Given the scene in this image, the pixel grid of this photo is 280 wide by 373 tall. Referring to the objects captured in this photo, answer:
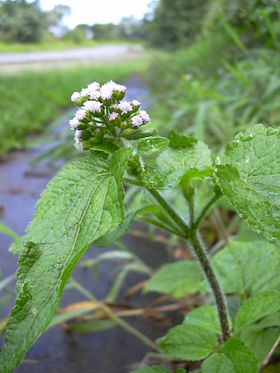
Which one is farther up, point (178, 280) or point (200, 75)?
point (200, 75)

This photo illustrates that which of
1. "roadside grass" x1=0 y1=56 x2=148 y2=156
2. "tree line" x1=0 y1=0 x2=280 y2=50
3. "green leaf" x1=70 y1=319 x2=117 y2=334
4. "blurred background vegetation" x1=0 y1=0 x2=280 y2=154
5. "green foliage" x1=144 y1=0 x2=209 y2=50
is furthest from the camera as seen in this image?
"green foliage" x1=144 y1=0 x2=209 y2=50

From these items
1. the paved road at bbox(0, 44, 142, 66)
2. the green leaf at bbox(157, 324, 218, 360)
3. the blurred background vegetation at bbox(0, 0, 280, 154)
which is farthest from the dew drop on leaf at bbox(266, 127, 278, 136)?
the paved road at bbox(0, 44, 142, 66)

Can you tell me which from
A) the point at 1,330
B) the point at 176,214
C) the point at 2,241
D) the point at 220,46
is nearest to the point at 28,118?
the point at 220,46

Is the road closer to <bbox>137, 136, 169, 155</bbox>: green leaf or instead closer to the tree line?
the tree line

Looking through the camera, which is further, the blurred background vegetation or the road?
the road

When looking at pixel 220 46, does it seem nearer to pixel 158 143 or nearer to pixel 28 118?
pixel 28 118

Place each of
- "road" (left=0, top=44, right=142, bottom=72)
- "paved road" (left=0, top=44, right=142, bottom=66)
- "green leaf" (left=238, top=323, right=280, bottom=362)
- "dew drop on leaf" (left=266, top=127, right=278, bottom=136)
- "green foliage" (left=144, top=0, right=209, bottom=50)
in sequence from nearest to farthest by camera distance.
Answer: "dew drop on leaf" (left=266, top=127, right=278, bottom=136) → "green leaf" (left=238, top=323, right=280, bottom=362) → "green foliage" (left=144, top=0, right=209, bottom=50) → "road" (left=0, top=44, right=142, bottom=72) → "paved road" (left=0, top=44, right=142, bottom=66)

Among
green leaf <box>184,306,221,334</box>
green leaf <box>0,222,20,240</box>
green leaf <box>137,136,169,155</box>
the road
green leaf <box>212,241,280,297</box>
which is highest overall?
the road

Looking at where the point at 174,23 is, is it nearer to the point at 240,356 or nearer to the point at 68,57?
the point at 68,57

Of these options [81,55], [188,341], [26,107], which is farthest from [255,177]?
[81,55]
